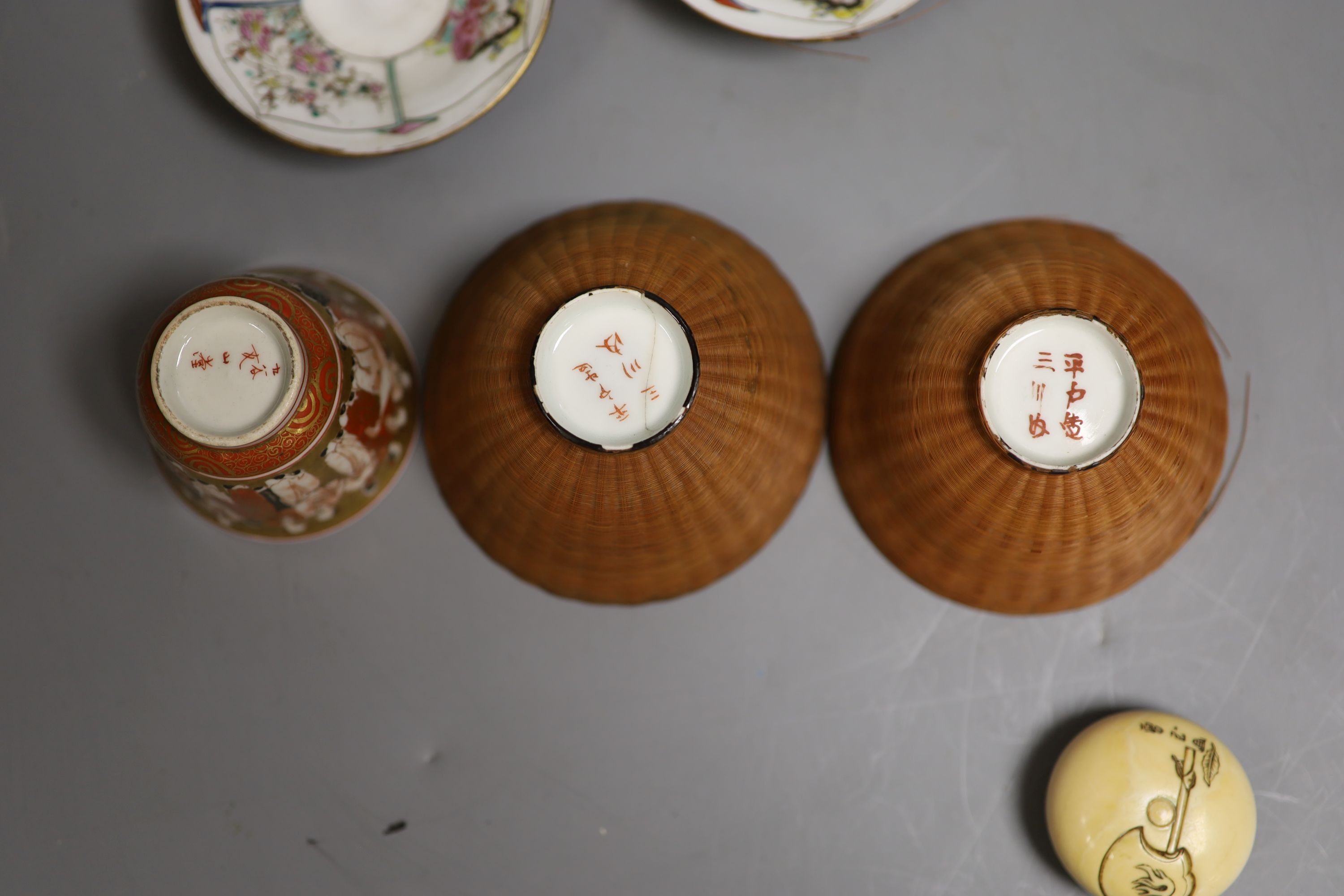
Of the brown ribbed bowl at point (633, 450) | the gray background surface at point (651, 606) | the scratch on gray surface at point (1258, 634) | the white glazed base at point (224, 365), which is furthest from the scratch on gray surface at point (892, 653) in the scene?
the white glazed base at point (224, 365)

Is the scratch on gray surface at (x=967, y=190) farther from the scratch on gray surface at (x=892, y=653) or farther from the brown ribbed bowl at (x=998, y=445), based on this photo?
the scratch on gray surface at (x=892, y=653)

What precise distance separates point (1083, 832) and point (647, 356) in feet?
1.58

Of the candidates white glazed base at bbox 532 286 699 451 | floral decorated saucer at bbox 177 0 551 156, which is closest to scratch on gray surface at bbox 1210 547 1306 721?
white glazed base at bbox 532 286 699 451

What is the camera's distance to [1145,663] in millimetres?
677

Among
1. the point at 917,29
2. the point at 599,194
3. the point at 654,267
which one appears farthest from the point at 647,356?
the point at 917,29

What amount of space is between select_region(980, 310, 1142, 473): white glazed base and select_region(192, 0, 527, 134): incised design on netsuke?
0.45 meters

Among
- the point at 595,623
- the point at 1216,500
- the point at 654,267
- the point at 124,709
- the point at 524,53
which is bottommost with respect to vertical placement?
the point at 124,709

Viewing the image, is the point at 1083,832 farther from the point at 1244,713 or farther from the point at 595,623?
the point at 595,623

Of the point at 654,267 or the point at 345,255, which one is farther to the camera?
the point at 345,255

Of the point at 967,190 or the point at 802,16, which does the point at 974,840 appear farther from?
the point at 802,16

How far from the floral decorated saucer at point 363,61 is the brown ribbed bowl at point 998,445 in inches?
14.3

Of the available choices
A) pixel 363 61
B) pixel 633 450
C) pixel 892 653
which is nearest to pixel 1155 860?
pixel 892 653

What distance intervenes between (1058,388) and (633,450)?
0.94 ft

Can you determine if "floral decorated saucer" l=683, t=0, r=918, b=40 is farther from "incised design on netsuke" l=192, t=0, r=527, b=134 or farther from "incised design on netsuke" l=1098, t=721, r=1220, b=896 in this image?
"incised design on netsuke" l=1098, t=721, r=1220, b=896
